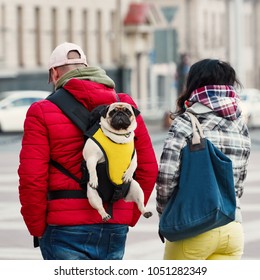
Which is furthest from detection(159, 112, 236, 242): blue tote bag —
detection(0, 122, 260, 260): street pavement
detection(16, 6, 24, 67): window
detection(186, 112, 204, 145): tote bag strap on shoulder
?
detection(16, 6, 24, 67): window

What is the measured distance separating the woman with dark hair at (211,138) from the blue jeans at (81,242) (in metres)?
0.31

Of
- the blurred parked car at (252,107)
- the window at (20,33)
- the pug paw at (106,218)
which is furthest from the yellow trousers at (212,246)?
the window at (20,33)

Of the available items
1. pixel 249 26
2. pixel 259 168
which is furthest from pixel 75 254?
pixel 249 26

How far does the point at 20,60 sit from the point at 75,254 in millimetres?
46884

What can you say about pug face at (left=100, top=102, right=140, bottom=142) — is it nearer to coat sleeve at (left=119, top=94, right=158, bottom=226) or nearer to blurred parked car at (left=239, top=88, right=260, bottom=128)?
coat sleeve at (left=119, top=94, right=158, bottom=226)

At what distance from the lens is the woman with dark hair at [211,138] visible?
6.55 metres

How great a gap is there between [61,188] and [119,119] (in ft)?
1.38

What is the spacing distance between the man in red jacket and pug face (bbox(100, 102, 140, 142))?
15 centimetres

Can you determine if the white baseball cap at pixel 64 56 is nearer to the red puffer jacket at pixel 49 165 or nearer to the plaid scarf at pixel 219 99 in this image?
the red puffer jacket at pixel 49 165

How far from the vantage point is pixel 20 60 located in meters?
53.0

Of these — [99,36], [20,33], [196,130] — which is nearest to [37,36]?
[20,33]

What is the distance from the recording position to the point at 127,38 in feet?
206

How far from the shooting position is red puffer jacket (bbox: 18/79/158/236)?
638 centimetres
